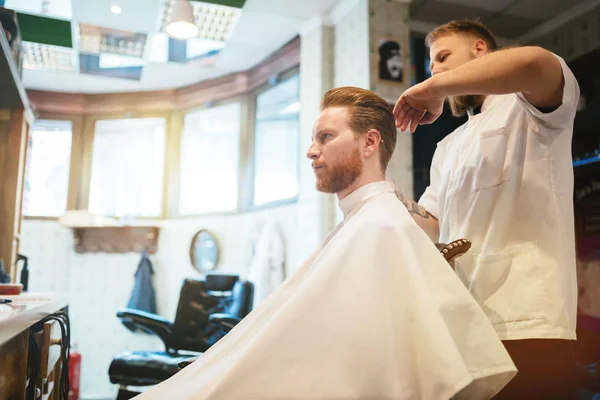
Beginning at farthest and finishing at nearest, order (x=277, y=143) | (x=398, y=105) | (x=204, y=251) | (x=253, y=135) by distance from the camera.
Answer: (x=204, y=251) < (x=253, y=135) < (x=277, y=143) < (x=398, y=105)

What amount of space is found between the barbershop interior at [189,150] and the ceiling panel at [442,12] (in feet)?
0.06

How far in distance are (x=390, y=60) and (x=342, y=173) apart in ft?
7.44

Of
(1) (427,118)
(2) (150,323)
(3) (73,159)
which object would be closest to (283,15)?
(2) (150,323)

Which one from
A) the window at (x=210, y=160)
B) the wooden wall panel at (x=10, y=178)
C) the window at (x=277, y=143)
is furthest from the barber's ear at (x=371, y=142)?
the window at (x=210, y=160)

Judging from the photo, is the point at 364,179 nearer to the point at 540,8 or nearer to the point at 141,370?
the point at 141,370

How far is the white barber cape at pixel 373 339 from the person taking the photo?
96cm

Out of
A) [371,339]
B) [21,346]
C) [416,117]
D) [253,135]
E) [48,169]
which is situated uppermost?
[253,135]

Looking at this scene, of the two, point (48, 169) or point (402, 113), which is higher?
point (48, 169)

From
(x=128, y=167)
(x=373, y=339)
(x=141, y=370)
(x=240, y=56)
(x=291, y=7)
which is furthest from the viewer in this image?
(x=128, y=167)

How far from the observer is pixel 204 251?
16.5 feet

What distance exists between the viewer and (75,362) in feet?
13.6

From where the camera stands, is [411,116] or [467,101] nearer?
[411,116]

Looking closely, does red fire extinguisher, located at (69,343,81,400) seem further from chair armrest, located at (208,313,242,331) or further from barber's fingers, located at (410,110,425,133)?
barber's fingers, located at (410,110,425,133)

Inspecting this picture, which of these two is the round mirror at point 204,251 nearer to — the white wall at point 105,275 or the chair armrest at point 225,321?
the white wall at point 105,275
